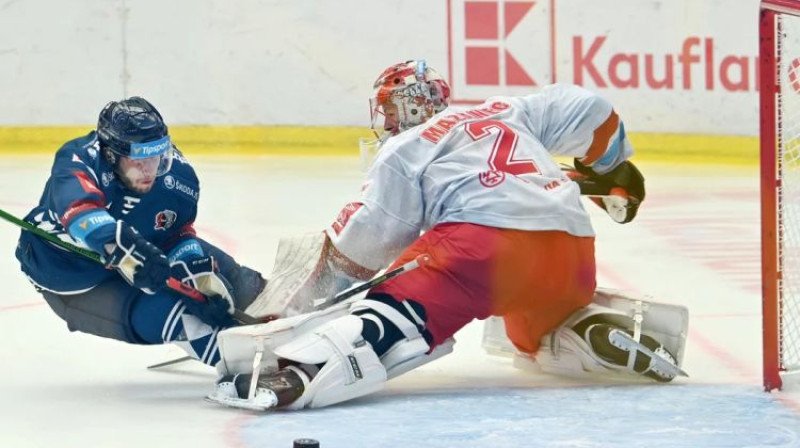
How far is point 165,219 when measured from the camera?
11.5 feet

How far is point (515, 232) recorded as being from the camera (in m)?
3.17

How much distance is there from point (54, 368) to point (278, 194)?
2.61 meters

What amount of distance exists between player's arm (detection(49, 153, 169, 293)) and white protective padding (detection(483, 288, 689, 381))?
2.73ft

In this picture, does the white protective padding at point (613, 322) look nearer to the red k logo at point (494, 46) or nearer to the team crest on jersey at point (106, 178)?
the team crest on jersey at point (106, 178)

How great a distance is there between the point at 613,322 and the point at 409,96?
651 millimetres

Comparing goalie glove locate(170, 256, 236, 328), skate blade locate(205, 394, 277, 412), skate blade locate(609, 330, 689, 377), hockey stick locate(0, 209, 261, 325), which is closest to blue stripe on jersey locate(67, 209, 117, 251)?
hockey stick locate(0, 209, 261, 325)

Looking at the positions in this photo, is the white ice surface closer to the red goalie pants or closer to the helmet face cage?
the red goalie pants

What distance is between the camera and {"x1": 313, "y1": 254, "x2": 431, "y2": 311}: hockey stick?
10.4 ft

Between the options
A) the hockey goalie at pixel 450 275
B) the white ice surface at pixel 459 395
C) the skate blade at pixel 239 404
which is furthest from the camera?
the hockey goalie at pixel 450 275

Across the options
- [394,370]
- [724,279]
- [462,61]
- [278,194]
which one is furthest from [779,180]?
[462,61]

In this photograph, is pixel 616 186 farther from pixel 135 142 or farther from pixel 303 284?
pixel 135 142

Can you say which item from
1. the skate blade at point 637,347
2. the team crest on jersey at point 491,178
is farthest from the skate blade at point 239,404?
the skate blade at point 637,347

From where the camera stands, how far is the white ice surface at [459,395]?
2.77m

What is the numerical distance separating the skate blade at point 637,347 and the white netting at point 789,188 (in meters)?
0.23
